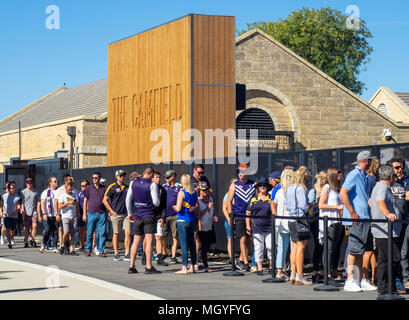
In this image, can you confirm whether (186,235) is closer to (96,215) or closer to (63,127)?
(96,215)

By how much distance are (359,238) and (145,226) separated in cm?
451

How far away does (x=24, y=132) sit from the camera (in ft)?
155

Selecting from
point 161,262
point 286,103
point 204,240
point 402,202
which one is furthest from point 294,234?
point 286,103

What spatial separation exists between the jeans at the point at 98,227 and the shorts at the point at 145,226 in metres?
4.23

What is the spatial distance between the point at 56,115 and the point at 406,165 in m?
41.8

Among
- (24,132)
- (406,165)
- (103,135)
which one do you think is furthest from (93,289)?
(24,132)

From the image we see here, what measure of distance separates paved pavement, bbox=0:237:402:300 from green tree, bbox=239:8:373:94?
5112 cm

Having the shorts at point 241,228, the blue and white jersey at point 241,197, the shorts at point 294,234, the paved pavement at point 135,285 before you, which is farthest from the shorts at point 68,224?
the shorts at point 294,234

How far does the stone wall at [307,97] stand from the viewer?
133 feet

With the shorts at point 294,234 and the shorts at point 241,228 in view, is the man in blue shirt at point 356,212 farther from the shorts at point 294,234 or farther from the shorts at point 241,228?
the shorts at point 241,228

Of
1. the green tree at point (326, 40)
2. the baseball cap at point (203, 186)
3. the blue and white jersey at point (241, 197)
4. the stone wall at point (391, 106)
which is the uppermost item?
the green tree at point (326, 40)

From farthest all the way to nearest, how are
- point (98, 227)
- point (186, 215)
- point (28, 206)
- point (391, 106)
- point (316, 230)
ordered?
point (391, 106)
point (28, 206)
point (98, 227)
point (186, 215)
point (316, 230)

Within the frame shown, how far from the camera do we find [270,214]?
14539mm
